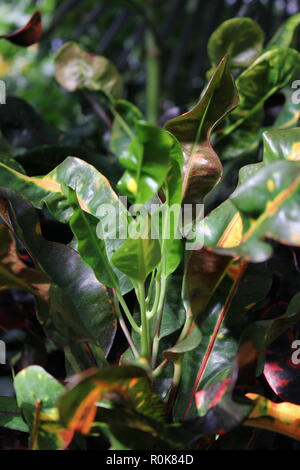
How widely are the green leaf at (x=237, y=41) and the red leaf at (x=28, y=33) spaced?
199 millimetres

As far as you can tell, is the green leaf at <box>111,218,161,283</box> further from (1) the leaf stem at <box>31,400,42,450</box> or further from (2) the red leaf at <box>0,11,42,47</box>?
(2) the red leaf at <box>0,11,42,47</box>

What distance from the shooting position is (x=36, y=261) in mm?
411

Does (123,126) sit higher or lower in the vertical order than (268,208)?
lower

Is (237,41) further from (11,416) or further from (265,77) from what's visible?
(11,416)

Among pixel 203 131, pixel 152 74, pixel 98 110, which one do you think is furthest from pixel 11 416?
pixel 152 74

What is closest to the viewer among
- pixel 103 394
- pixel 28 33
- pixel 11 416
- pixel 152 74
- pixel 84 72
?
pixel 103 394

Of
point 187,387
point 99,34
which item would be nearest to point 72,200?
point 187,387

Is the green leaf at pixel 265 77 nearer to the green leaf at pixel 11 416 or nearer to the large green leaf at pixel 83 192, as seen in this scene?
the large green leaf at pixel 83 192

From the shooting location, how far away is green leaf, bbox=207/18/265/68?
0.59m

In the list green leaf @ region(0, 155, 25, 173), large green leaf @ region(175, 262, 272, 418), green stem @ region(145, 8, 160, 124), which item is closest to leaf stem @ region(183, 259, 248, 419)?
large green leaf @ region(175, 262, 272, 418)

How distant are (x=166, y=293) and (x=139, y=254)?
0.10 m

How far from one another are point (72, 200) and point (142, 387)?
138 mm

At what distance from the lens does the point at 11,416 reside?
0.41 metres
